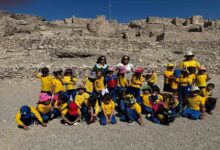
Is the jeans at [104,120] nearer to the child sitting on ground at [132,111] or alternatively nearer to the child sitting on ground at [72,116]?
the child sitting on ground at [132,111]

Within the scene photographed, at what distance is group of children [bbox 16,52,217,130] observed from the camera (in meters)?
7.95

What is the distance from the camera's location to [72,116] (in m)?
8.00

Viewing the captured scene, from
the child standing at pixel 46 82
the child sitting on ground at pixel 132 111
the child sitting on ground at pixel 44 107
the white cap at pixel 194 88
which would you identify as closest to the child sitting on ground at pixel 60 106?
the child sitting on ground at pixel 44 107

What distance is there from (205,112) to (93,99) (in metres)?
3.20

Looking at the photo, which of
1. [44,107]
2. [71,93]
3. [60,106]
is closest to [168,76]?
[71,93]

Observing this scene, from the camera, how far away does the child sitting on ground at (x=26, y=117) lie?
7609 millimetres

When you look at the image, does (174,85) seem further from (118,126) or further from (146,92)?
(118,126)

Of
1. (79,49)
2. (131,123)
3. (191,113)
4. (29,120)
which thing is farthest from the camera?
(79,49)

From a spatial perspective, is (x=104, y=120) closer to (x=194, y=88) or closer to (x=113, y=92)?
(x=113, y=92)

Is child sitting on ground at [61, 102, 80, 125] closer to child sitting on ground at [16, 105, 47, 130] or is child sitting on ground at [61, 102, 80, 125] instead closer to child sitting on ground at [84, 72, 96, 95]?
child sitting on ground at [16, 105, 47, 130]

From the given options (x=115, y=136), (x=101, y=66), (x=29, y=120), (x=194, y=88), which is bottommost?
(x=115, y=136)

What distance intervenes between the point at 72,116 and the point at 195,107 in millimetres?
3270

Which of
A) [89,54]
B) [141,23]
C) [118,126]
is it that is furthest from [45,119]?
[141,23]

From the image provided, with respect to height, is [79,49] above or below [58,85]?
above
